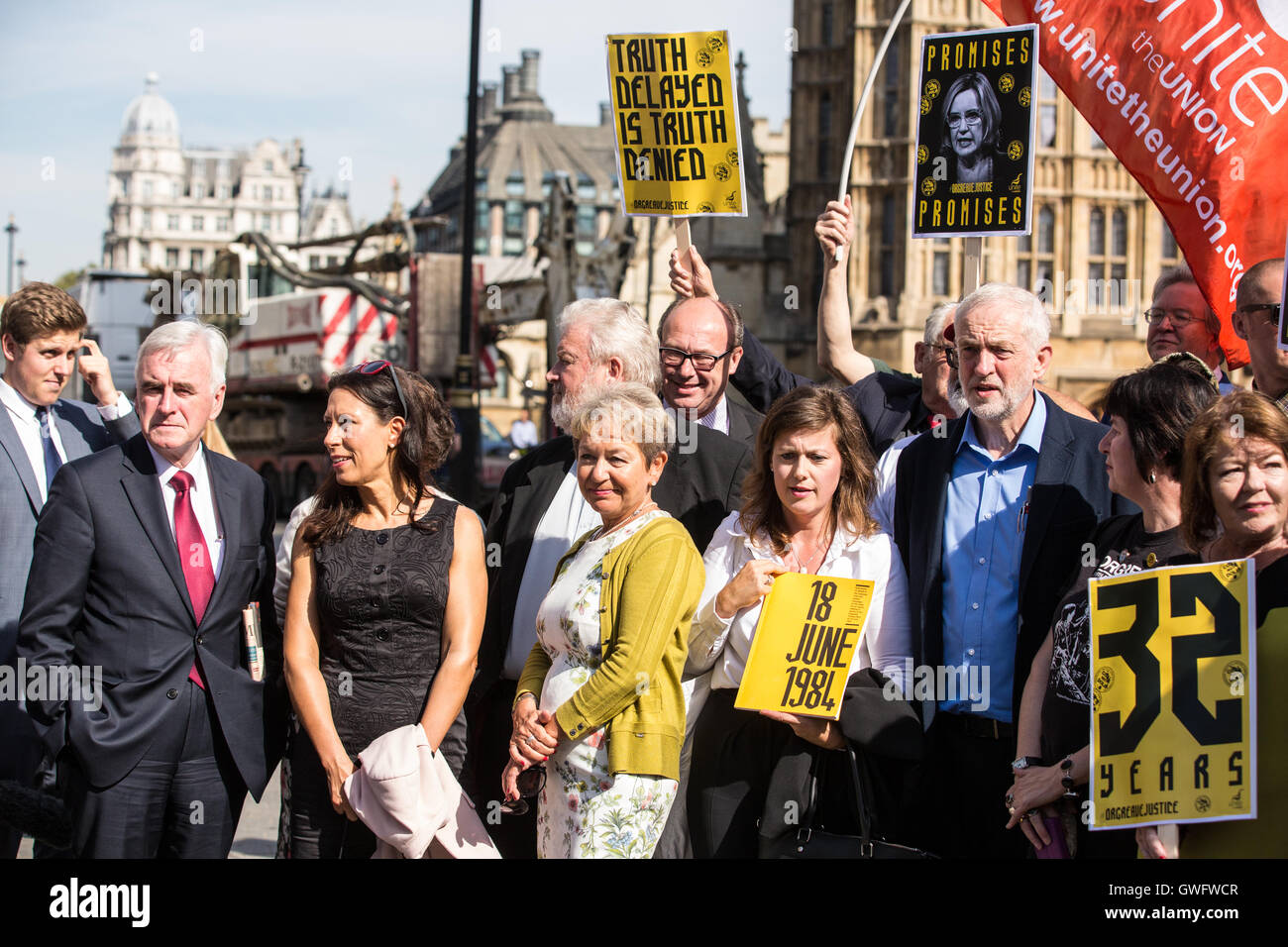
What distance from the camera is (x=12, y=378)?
17.1ft

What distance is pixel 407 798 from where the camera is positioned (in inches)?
163

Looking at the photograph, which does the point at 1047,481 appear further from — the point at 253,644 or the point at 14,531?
the point at 14,531

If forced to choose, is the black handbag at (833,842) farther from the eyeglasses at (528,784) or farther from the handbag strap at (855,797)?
the eyeglasses at (528,784)

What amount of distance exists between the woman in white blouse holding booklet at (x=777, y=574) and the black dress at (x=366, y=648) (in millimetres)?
834

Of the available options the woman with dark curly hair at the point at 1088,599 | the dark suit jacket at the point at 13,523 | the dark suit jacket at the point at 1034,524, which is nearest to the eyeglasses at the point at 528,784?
the dark suit jacket at the point at 1034,524

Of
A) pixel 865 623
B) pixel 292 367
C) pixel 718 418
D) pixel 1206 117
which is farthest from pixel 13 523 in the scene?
pixel 292 367

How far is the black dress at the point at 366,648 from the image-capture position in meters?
4.33

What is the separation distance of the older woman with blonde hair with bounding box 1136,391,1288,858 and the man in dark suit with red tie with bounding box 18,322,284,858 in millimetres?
2803

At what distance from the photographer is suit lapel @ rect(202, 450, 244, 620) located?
4629mm

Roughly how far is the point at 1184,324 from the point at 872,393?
1.31 meters
